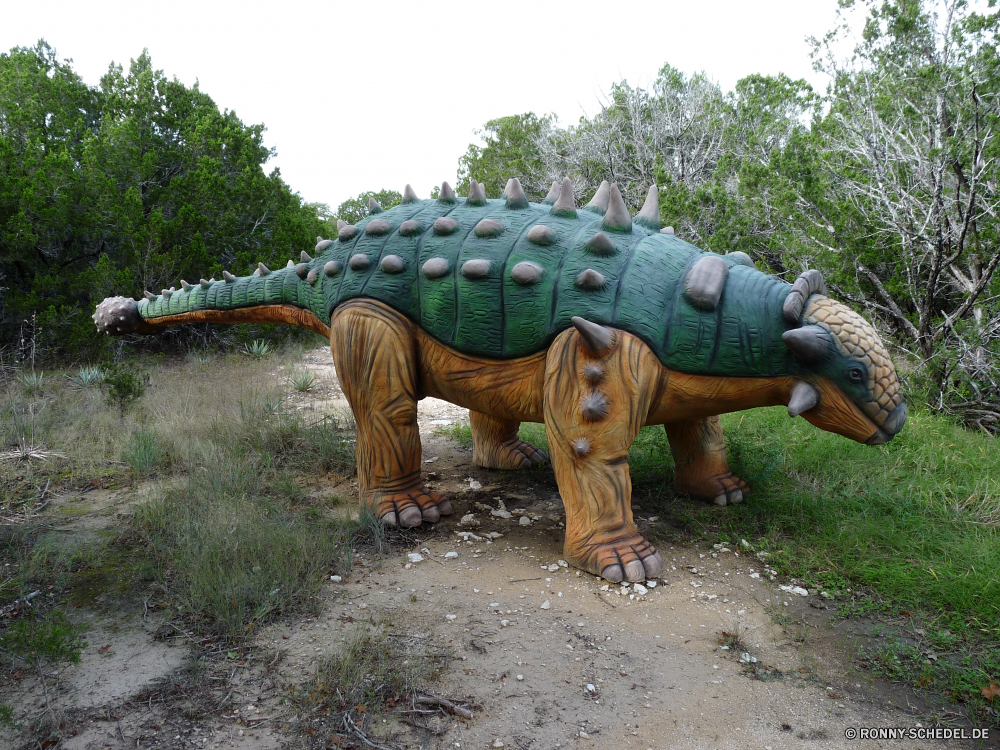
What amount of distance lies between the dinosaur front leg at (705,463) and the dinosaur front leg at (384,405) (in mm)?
1479

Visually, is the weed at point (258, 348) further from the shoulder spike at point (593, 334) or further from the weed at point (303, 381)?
the shoulder spike at point (593, 334)

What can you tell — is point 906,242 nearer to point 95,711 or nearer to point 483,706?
point 483,706

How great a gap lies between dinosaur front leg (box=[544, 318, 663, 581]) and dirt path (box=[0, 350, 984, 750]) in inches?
5.6

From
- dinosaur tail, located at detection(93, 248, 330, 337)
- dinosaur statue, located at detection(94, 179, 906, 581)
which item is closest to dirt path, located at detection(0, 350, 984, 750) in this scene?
dinosaur statue, located at detection(94, 179, 906, 581)

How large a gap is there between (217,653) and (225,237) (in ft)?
26.8

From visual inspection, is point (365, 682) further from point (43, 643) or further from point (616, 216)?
point (616, 216)

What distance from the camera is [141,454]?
4602 millimetres

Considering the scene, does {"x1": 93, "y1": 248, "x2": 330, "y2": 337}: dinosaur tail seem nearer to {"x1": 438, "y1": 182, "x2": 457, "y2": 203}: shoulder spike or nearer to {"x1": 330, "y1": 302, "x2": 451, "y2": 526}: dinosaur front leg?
{"x1": 330, "y1": 302, "x2": 451, "y2": 526}: dinosaur front leg

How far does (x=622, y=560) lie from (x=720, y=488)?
3.55 feet

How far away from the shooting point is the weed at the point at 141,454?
15.0 feet

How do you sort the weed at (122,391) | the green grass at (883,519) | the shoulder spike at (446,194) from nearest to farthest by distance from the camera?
the green grass at (883,519) → the shoulder spike at (446,194) → the weed at (122,391)

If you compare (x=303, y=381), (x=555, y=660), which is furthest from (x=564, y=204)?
(x=303, y=381)

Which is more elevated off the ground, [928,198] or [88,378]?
[928,198]

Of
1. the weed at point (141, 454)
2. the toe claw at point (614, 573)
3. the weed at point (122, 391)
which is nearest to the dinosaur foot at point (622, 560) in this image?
the toe claw at point (614, 573)
